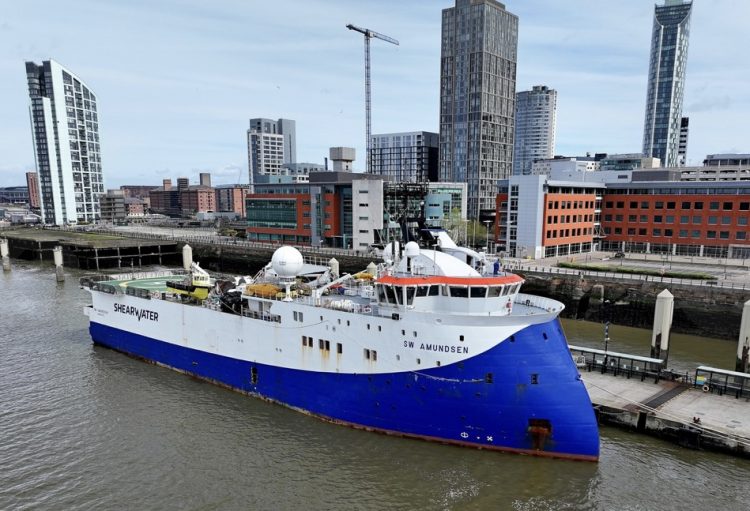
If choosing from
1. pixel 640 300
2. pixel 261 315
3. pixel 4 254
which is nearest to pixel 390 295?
pixel 261 315

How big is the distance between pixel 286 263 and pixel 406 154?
115 meters

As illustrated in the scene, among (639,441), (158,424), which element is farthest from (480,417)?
(158,424)

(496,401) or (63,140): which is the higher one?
(63,140)

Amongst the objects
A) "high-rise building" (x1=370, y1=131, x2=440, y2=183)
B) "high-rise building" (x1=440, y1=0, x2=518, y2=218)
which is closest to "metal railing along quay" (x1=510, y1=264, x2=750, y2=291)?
"high-rise building" (x1=440, y1=0, x2=518, y2=218)

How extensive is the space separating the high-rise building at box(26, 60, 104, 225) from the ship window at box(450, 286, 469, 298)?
132840 mm

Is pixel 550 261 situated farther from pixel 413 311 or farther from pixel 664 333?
pixel 413 311

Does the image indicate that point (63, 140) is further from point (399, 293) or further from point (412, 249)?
point (399, 293)

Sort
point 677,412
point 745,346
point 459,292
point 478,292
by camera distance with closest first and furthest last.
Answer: point 478,292 < point 459,292 < point 677,412 < point 745,346

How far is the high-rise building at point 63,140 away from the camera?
117 meters

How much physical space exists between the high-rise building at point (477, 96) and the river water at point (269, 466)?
3505 inches

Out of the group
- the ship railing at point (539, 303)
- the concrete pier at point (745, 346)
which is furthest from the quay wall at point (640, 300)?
the ship railing at point (539, 303)

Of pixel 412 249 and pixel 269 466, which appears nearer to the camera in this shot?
pixel 269 466

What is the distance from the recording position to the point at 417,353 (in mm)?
17453

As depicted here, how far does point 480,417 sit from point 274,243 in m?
61.1
